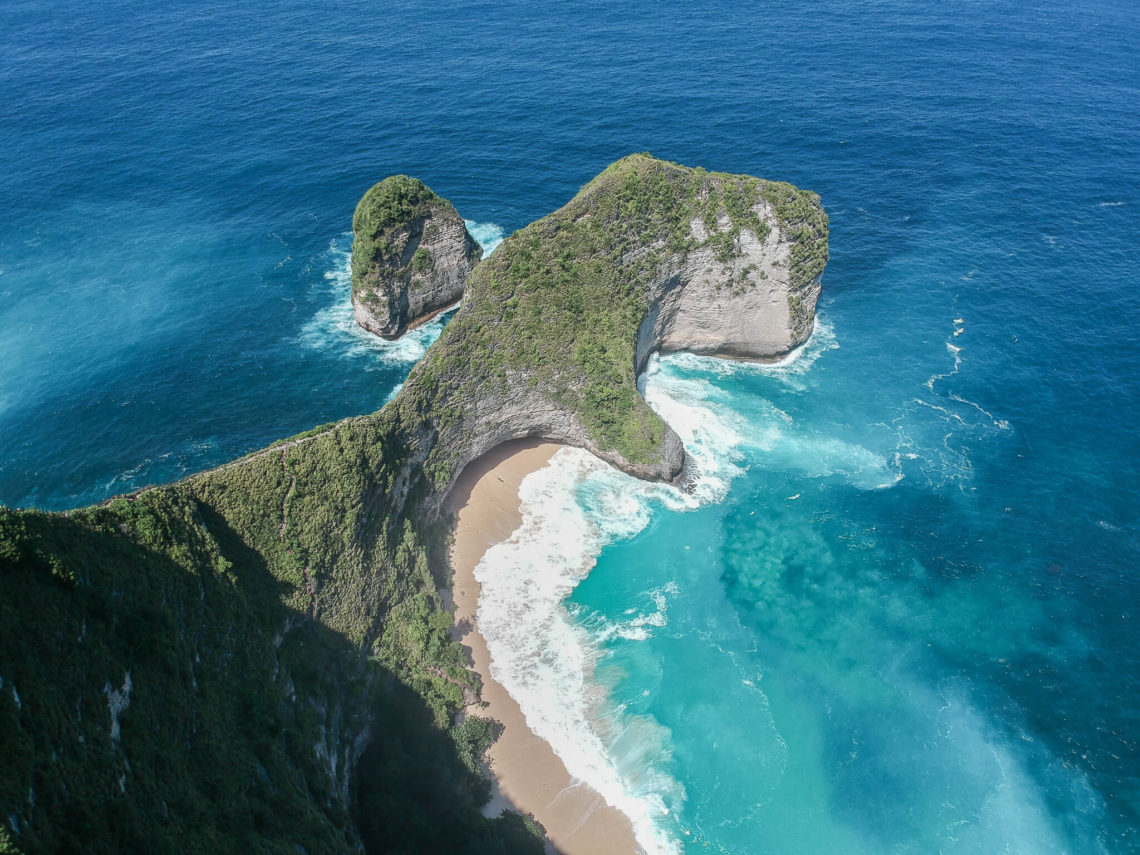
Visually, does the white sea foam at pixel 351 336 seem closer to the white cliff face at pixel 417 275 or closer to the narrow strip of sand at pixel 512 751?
the white cliff face at pixel 417 275

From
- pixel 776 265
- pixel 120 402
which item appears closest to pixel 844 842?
pixel 776 265

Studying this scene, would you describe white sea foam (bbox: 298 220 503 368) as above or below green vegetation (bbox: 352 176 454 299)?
below

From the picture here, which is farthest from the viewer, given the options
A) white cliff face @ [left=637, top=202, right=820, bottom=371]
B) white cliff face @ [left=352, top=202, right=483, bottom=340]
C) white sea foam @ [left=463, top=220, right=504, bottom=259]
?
white sea foam @ [left=463, top=220, right=504, bottom=259]

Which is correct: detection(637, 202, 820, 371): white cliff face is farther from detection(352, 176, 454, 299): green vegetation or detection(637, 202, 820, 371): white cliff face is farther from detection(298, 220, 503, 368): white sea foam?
detection(352, 176, 454, 299): green vegetation

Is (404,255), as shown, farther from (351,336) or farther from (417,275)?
(351,336)

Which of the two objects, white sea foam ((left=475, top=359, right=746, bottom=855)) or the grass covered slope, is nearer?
the grass covered slope

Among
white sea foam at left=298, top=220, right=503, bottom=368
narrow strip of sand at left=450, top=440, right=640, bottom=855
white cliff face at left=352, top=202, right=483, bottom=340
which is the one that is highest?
white cliff face at left=352, top=202, right=483, bottom=340

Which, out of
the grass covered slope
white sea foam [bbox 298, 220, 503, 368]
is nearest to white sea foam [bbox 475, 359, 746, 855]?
the grass covered slope
